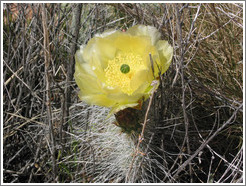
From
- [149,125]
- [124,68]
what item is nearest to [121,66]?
[124,68]

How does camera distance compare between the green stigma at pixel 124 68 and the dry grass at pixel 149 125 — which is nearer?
the green stigma at pixel 124 68

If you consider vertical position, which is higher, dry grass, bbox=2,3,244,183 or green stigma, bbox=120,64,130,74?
green stigma, bbox=120,64,130,74

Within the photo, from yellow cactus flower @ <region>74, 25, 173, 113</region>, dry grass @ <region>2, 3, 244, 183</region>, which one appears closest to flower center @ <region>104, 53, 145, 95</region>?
yellow cactus flower @ <region>74, 25, 173, 113</region>

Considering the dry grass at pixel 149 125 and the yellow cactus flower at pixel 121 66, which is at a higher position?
the yellow cactus flower at pixel 121 66

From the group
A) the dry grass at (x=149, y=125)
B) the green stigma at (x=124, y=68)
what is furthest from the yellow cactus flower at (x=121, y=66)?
the dry grass at (x=149, y=125)

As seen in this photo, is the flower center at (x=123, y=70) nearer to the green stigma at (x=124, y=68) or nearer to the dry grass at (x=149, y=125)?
the green stigma at (x=124, y=68)

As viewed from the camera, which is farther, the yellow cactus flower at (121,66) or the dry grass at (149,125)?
the dry grass at (149,125)

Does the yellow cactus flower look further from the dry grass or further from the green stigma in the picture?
the dry grass

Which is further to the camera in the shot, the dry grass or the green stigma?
the dry grass
